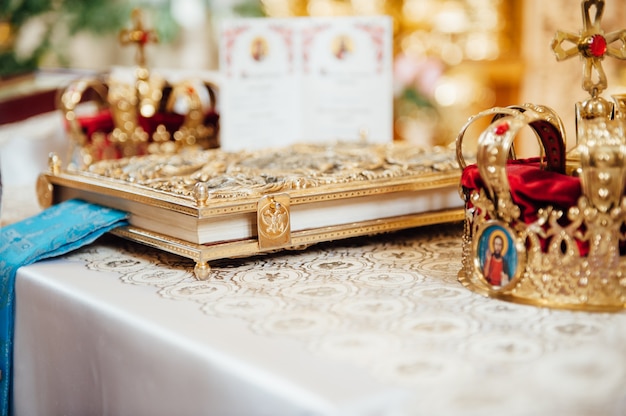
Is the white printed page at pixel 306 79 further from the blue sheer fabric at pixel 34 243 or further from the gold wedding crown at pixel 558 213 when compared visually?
the gold wedding crown at pixel 558 213

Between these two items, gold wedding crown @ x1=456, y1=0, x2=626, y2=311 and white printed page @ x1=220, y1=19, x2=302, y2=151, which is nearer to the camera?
gold wedding crown @ x1=456, y1=0, x2=626, y2=311

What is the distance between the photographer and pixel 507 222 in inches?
44.9

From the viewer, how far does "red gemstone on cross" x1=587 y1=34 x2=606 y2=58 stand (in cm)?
119

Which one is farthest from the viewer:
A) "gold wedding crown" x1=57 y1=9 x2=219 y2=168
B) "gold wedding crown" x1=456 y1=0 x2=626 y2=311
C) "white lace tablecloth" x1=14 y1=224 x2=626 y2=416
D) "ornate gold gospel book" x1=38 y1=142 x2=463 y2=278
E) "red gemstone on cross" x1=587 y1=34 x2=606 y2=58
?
"gold wedding crown" x1=57 y1=9 x2=219 y2=168

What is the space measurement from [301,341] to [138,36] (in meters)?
1.66

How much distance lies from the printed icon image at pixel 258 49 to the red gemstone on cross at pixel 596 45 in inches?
55.1

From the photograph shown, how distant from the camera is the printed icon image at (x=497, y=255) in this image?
113cm

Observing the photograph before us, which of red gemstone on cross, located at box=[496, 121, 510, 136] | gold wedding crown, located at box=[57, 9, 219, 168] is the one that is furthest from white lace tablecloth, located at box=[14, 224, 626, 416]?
gold wedding crown, located at box=[57, 9, 219, 168]

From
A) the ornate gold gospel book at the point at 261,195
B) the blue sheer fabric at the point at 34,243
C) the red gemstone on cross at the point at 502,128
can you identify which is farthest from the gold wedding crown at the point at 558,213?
the blue sheer fabric at the point at 34,243

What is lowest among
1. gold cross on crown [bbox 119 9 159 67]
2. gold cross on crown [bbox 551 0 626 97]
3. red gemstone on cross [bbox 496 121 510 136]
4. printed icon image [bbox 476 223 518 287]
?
printed icon image [bbox 476 223 518 287]

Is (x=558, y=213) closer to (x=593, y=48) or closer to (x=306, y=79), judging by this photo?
(x=593, y=48)

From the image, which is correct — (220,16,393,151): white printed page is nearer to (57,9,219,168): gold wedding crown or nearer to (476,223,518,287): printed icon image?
(57,9,219,168): gold wedding crown

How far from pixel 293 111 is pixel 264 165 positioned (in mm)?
865

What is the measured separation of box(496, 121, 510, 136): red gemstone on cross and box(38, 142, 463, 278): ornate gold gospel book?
392mm
